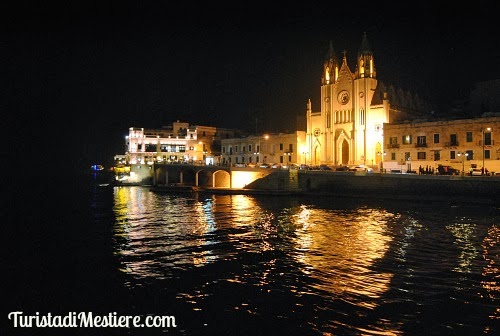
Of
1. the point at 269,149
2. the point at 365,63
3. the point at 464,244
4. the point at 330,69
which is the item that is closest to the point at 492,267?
the point at 464,244

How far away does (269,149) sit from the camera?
332ft

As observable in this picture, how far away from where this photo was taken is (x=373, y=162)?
274ft

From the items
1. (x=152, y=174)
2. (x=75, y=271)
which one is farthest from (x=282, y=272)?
(x=152, y=174)

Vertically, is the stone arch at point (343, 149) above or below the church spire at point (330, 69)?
below

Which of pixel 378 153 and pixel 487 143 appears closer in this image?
pixel 487 143

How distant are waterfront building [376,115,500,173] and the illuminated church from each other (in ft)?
17.1

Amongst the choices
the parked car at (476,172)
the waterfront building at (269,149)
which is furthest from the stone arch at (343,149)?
the parked car at (476,172)

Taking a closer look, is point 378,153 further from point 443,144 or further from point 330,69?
point 330,69

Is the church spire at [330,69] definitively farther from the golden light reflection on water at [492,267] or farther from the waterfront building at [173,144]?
the golden light reflection on water at [492,267]

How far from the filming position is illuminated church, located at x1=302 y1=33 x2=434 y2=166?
84.2 m

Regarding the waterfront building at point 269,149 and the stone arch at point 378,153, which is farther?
the waterfront building at point 269,149

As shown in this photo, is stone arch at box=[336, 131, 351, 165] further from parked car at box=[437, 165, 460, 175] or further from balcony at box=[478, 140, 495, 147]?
balcony at box=[478, 140, 495, 147]

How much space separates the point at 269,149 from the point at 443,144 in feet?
135

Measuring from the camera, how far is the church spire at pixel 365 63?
3489 inches
